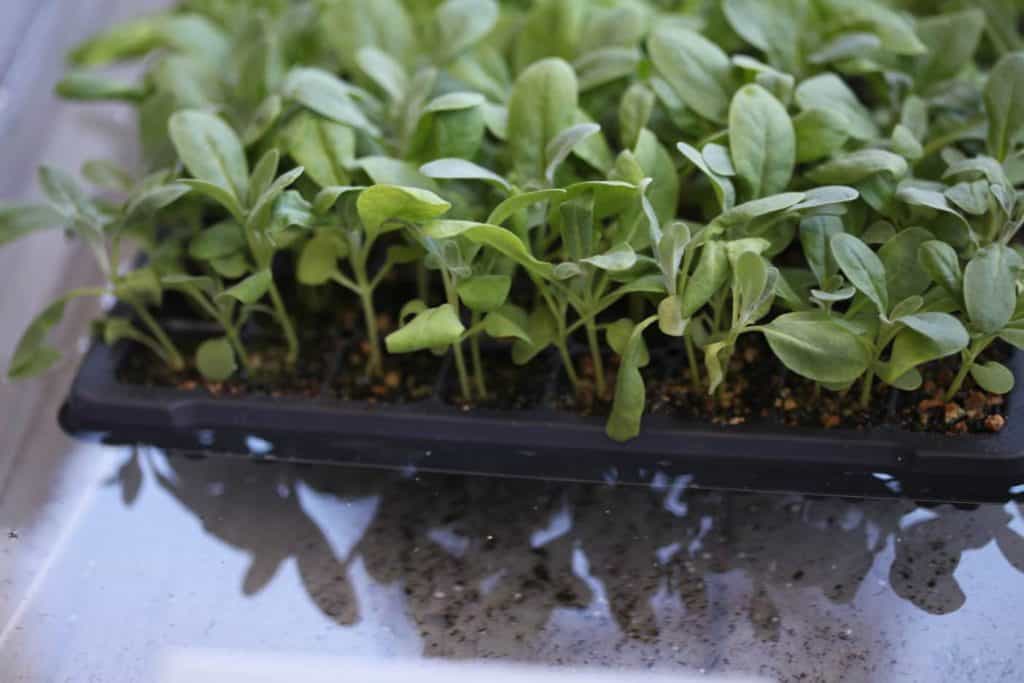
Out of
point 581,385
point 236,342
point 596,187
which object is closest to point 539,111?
point 596,187

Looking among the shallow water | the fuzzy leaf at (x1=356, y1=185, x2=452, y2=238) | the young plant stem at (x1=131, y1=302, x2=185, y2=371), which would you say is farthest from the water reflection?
the fuzzy leaf at (x1=356, y1=185, x2=452, y2=238)

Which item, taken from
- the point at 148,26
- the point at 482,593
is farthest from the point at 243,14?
the point at 482,593

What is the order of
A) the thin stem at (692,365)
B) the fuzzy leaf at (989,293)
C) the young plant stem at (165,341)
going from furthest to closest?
the young plant stem at (165,341) → the thin stem at (692,365) → the fuzzy leaf at (989,293)

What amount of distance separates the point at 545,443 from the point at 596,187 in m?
0.20

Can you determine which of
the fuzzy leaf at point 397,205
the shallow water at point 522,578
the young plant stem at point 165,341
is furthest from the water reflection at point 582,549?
the fuzzy leaf at point 397,205

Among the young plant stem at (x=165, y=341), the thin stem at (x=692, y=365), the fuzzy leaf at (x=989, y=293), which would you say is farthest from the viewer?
the young plant stem at (x=165, y=341)

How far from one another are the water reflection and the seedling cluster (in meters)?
0.09

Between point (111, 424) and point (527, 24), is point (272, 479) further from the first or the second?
point (527, 24)

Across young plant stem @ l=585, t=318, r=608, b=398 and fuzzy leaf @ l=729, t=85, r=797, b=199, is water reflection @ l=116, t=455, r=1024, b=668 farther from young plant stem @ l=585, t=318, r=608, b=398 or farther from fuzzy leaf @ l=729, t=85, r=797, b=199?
fuzzy leaf @ l=729, t=85, r=797, b=199

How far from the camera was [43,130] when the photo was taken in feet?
4.25

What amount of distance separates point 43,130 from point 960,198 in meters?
1.05

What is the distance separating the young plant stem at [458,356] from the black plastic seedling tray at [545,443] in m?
0.02

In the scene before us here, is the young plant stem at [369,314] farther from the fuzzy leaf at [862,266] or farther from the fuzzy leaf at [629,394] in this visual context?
the fuzzy leaf at [862,266]

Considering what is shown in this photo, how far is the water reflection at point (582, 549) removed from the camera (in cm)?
77
